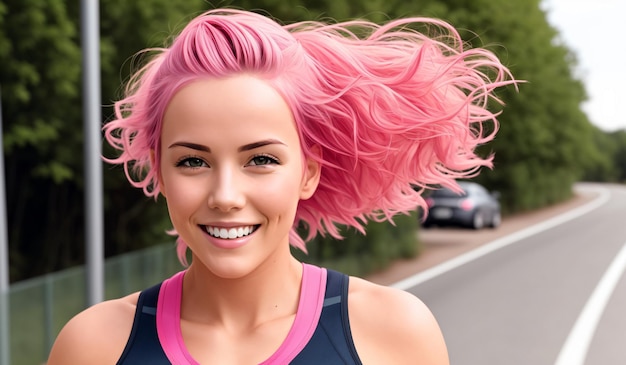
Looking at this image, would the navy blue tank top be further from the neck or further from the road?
the road

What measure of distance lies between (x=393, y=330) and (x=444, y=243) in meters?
19.5

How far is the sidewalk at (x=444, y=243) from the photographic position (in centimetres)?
1645

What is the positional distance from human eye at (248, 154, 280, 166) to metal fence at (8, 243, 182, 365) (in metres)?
7.79

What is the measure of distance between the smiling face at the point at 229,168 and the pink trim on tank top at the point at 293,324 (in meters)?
0.17

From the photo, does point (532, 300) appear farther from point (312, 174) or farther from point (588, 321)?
point (312, 174)

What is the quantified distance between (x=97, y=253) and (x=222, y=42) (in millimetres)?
5960

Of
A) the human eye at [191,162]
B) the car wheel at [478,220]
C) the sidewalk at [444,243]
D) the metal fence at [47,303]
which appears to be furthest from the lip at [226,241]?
the car wheel at [478,220]

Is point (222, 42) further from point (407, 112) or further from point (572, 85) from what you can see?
point (572, 85)

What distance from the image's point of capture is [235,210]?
234cm

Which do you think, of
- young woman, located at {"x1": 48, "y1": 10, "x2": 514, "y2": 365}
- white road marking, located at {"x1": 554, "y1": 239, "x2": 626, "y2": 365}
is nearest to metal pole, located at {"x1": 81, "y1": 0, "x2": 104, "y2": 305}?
white road marking, located at {"x1": 554, "y1": 239, "x2": 626, "y2": 365}

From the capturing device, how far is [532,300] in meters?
13.5

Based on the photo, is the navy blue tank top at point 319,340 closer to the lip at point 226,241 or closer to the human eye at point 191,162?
the lip at point 226,241

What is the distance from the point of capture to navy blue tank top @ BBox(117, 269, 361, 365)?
92.2 inches

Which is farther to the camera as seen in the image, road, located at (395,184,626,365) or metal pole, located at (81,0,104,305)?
road, located at (395,184,626,365)
